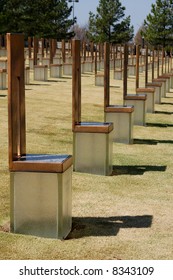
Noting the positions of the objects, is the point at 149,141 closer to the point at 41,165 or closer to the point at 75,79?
the point at 75,79

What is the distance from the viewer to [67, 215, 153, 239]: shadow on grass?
5398 mm

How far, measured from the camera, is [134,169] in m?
8.24

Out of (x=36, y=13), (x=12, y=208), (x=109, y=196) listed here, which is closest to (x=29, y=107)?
(x=109, y=196)

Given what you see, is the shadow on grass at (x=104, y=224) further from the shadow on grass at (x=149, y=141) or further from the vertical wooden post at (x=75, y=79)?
the shadow on grass at (x=149, y=141)

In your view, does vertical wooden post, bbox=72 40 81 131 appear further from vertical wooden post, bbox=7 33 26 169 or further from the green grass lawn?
vertical wooden post, bbox=7 33 26 169

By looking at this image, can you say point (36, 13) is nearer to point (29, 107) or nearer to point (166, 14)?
point (166, 14)

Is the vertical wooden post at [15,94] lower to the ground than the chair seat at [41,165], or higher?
higher

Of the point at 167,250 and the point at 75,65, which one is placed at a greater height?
the point at 75,65

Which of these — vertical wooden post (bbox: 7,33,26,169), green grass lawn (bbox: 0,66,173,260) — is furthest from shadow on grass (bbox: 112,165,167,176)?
vertical wooden post (bbox: 7,33,26,169)

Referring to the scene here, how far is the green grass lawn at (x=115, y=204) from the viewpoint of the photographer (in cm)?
492

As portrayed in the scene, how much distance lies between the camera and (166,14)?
6944cm

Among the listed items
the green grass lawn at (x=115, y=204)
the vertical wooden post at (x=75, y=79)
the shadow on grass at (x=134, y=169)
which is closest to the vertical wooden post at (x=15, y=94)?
the green grass lawn at (x=115, y=204)

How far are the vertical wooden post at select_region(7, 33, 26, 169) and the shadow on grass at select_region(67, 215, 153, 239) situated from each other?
0.82 m

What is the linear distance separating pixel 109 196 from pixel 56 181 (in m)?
1.60
